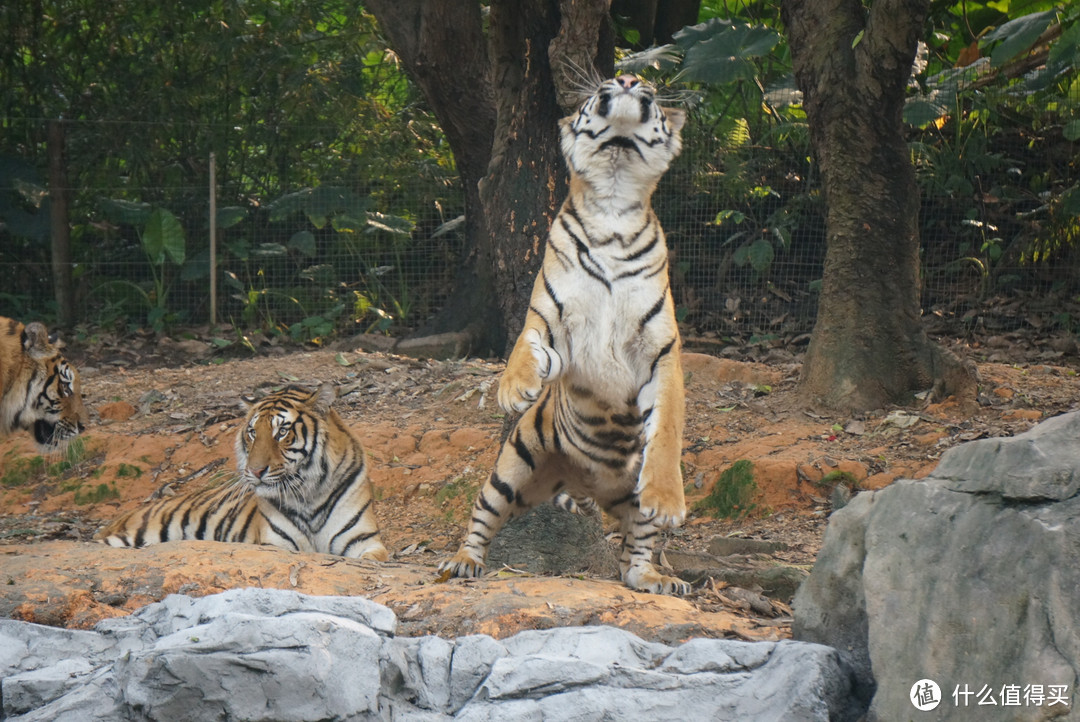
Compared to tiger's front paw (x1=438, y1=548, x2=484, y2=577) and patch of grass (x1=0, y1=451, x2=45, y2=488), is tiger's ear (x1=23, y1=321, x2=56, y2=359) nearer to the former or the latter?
patch of grass (x1=0, y1=451, x2=45, y2=488)

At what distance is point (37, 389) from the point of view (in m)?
5.69

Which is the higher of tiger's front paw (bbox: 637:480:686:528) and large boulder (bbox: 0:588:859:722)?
tiger's front paw (bbox: 637:480:686:528)

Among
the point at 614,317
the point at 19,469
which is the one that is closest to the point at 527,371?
the point at 614,317

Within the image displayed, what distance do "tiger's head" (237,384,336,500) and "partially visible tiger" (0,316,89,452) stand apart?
1063 millimetres

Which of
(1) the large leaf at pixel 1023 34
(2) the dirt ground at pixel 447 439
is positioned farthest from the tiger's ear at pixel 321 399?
(1) the large leaf at pixel 1023 34

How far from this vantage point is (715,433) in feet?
22.9

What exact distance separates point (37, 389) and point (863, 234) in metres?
4.90

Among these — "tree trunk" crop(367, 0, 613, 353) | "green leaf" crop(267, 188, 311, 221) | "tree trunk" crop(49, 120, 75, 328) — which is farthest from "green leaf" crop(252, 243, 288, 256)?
"tree trunk" crop(367, 0, 613, 353)

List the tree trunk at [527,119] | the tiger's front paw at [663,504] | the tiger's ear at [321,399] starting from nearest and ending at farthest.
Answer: the tiger's front paw at [663,504] < the tiger's ear at [321,399] < the tree trunk at [527,119]

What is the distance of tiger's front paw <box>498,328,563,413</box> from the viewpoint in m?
3.92

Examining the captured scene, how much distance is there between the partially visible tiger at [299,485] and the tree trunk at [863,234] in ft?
10.5

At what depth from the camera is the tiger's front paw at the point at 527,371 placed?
3.92 m

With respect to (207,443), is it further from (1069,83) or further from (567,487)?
(1069,83)

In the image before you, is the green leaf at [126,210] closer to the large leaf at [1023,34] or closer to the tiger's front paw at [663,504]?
the large leaf at [1023,34]
